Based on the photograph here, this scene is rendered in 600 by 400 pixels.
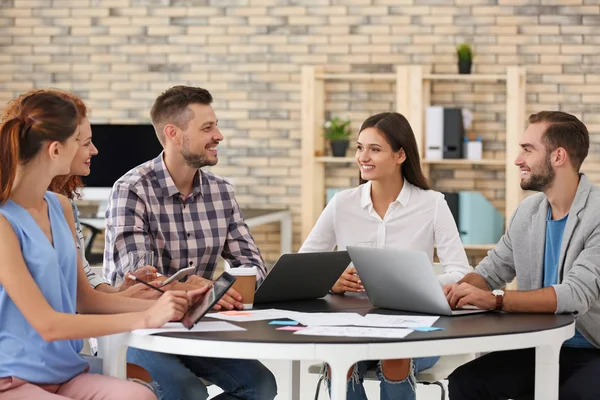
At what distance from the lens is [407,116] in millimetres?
6660

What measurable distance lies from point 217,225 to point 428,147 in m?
3.45

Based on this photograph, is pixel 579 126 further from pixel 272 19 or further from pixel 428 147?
pixel 272 19

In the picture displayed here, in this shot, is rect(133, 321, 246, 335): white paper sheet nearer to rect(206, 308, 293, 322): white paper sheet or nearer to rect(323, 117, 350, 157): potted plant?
rect(206, 308, 293, 322): white paper sheet

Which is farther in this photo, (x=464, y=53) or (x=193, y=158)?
(x=464, y=53)

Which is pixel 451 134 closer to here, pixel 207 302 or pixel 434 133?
pixel 434 133

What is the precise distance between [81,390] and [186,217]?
113 cm

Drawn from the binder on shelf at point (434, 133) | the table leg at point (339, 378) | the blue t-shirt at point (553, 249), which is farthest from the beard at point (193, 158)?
the binder on shelf at point (434, 133)

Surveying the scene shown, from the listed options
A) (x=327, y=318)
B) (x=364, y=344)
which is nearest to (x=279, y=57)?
(x=327, y=318)

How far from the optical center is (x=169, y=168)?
3398 millimetres

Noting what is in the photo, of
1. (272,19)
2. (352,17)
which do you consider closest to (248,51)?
(272,19)

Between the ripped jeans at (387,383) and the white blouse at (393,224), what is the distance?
47cm

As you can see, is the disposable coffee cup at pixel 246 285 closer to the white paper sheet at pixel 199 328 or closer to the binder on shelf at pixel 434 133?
the white paper sheet at pixel 199 328

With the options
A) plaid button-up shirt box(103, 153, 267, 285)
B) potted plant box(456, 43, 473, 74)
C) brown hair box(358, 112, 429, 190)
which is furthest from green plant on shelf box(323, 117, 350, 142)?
plaid button-up shirt box(103, 153, 267, 285)

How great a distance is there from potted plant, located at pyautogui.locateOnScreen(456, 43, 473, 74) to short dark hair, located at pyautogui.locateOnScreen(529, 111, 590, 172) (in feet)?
12.2
